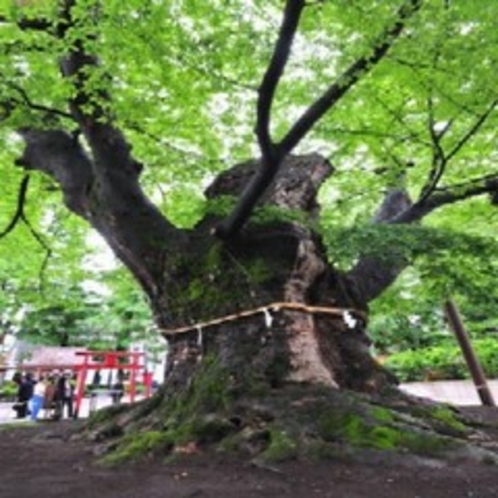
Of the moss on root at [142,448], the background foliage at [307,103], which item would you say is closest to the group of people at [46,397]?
the background foliage at [307,103]

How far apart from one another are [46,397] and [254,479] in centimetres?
1012

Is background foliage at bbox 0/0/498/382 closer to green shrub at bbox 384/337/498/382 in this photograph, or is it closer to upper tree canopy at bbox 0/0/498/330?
upper tree canopy at bbox 0/0/498/330

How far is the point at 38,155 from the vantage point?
23.0ft

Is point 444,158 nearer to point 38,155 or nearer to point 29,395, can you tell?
point 38,155

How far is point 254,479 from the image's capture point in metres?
3.37

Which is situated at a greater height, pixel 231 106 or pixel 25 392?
pixel 231 106

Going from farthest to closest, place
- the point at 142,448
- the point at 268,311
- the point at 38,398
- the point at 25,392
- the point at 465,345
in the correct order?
the point at 25,392
the point at 38,398
the point at 465,345
the point at 268,311
the point at 142,448

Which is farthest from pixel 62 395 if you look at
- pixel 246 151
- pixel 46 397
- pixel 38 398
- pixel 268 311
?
pixel 268 311

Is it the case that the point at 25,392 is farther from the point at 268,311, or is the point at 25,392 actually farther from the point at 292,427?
the point at 292,427

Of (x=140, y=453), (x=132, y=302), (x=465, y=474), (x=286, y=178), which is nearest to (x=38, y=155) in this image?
(x=286, y=178)

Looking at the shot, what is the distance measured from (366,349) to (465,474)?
101 inches

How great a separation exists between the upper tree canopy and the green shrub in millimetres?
6547

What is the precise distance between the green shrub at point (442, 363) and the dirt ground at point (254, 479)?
1175 cm

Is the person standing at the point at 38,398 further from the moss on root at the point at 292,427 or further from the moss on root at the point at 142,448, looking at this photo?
the moss on root at the point at 142,448
